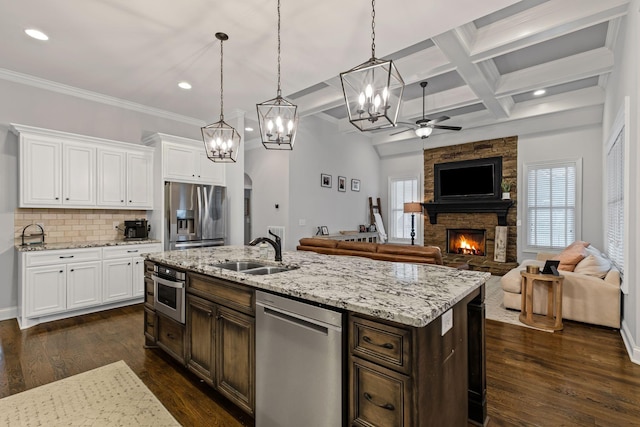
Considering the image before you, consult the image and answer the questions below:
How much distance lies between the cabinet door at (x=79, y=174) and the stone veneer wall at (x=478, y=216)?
628 cm

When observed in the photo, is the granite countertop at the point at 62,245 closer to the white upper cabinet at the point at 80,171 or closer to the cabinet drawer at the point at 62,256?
the cabinet drawer at the point at 62,256

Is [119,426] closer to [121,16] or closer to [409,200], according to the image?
[121,16]

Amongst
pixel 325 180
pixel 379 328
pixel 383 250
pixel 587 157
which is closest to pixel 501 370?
pixel 383 250

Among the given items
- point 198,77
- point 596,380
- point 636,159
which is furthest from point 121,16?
point 596,380

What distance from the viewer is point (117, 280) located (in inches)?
168

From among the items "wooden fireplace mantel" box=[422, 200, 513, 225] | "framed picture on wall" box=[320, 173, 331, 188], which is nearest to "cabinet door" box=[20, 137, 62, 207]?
"framed picture on wall" box=[320, 173, 331, 188]

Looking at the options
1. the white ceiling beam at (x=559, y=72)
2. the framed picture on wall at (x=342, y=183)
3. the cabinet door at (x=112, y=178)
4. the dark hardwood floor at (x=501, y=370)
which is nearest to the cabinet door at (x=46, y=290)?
the dark hardwood floor at (x=501, y=370)

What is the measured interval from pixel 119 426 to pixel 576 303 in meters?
4.71

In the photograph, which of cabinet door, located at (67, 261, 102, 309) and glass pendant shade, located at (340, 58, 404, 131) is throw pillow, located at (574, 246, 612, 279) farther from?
cabinet door, located at (67, 261, 102, 309)

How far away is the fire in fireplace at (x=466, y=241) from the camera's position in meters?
7.15

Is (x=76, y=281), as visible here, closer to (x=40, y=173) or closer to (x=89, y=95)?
(x=40, y=173)

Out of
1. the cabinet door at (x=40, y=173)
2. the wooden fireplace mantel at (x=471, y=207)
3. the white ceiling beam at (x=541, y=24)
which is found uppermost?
the white ceiling beam at (x=541, y=24)

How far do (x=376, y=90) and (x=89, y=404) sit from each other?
2943mm

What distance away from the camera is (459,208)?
23.9 feet
